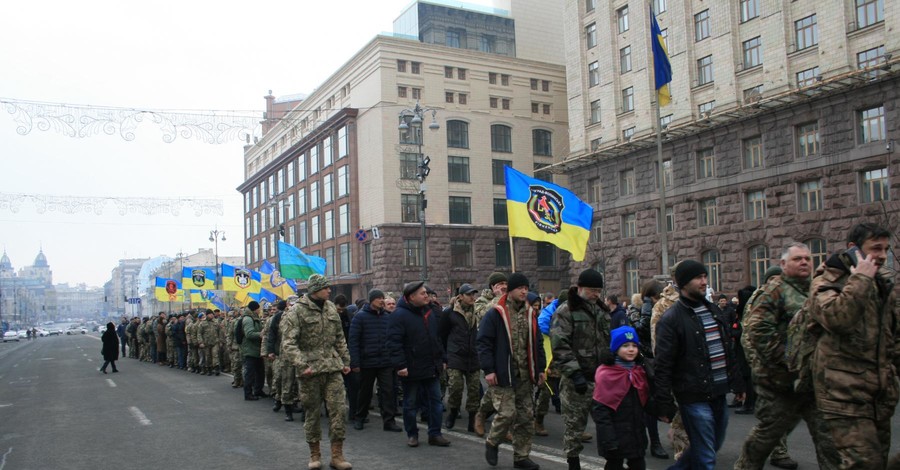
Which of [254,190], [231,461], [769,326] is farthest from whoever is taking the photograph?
[254,190]

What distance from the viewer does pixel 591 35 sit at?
41094 mm

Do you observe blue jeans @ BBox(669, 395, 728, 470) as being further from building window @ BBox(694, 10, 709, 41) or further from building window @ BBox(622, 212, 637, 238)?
building window @ BBox(622, 212, 637, 238)

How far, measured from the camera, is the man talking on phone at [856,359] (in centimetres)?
478

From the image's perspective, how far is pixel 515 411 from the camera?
25.7ft

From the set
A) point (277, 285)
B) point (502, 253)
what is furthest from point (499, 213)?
point (277, 285)

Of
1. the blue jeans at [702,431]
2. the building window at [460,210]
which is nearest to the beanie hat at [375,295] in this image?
the blue jeans at [702,431]

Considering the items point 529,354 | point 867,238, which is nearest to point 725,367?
point 867,238

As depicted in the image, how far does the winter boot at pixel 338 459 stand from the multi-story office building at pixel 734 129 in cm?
1929

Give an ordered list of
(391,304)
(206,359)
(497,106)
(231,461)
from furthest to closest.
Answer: (497,106) < (206,359) < (391,304) < (231,461)

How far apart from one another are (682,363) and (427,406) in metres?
4.39

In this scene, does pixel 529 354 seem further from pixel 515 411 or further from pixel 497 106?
pixel 497 106

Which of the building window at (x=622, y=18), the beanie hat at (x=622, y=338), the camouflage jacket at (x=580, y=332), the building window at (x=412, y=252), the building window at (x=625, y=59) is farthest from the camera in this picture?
the building window at (x=412, y=252)

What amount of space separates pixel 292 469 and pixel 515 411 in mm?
2527

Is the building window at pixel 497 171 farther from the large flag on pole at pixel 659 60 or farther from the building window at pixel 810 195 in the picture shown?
the large flag on pole at pixel 659 60
